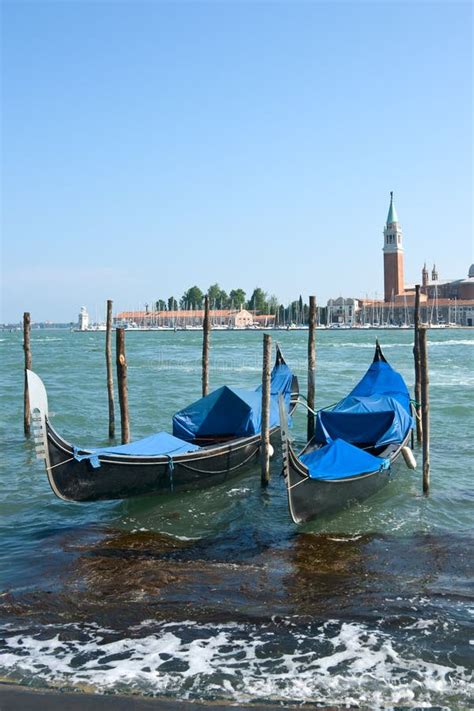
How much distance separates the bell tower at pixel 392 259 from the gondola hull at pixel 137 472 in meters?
87.3

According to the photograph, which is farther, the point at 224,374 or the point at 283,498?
the point at 224,374

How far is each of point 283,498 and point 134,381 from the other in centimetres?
1530

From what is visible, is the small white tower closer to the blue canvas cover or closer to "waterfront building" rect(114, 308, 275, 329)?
"waterfront building" rect(114, 308, 275, 329)

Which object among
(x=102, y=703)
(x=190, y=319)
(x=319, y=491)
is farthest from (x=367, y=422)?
(x=190, y=319)

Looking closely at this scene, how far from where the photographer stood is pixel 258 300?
118062 millimetres

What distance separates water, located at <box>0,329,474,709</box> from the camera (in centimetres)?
387

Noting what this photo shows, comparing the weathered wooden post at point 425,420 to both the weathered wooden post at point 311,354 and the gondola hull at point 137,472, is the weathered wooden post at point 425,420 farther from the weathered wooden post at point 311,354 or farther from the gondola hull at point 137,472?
the weathered wooden post at point 311,354

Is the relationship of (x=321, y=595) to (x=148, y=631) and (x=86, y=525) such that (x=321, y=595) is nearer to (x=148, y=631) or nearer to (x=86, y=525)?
(x=148, y=631)

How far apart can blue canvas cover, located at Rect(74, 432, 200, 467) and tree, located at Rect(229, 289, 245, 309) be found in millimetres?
107618

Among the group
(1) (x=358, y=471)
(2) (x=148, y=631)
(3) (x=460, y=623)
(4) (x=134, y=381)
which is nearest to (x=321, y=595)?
(3) (x=460, y=623)

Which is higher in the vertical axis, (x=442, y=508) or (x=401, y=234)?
(x=401, y=234)

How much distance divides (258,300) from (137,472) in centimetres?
11173

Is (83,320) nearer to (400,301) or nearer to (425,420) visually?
(400,301)

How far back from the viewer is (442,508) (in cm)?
729
